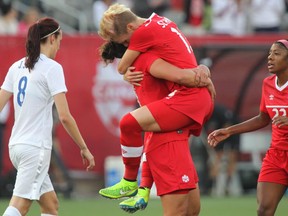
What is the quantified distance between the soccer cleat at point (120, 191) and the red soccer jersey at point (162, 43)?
921 millimetres

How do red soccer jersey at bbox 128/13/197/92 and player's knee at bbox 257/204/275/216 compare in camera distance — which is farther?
player's knee at bbox 257/204/275/216

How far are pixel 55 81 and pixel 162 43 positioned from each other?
1205mm

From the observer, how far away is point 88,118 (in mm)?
17141

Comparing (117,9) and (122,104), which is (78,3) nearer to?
(122,104)

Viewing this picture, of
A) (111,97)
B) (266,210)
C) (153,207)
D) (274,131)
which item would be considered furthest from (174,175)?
(111,97)

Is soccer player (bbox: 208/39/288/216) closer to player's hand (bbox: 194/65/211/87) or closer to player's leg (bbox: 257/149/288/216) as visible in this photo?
player's leg (bbox: 257/149/288/216)

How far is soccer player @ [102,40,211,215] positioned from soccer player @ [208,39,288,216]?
3.96 ft

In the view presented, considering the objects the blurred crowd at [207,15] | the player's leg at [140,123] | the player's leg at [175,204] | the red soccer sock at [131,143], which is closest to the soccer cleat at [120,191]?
the red soccer sock at [131,143]

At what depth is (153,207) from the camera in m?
14.7

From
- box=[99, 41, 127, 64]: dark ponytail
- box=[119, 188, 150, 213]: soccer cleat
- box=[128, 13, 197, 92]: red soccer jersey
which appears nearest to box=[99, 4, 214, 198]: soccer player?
box=[128, 13, 197, 92]: red soccer jersey

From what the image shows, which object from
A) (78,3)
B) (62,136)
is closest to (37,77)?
(62,136)

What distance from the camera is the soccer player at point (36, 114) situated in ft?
28.8

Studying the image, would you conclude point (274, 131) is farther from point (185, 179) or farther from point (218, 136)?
point (185, 179)

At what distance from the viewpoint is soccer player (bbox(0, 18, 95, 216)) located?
877cm
